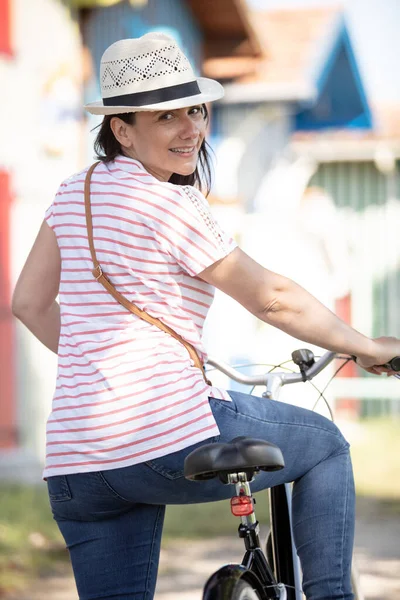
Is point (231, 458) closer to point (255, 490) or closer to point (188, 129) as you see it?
point (255, 490)

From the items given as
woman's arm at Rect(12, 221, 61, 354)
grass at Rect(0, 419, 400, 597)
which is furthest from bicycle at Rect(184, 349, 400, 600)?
grass at Rect(0, 419, 400, 597)

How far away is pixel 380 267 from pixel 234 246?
1565 cm

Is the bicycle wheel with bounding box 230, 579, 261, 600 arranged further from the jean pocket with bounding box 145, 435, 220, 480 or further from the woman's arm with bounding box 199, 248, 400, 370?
the woman's arm with bounding box 199, 248, 400, 370

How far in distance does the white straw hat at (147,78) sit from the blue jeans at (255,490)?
71 cm

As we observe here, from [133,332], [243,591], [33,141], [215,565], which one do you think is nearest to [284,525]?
[243,591]

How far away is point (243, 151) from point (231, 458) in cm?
1237

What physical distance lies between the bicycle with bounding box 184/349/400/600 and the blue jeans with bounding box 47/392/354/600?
0.10 meters

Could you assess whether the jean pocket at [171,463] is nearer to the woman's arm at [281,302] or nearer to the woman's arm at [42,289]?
the woman's arm at [281,302]

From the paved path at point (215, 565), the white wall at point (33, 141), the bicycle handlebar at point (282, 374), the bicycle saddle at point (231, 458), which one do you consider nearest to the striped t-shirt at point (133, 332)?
the bicycle saddle at point (231, 458)

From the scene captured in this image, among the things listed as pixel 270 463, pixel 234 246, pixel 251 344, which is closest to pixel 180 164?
pixel 234 246

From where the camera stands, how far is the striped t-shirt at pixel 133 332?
2467 millimetres

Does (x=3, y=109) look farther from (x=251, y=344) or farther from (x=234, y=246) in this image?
(x=234, y=246)

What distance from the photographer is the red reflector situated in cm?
252

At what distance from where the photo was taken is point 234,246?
8.42 ft
